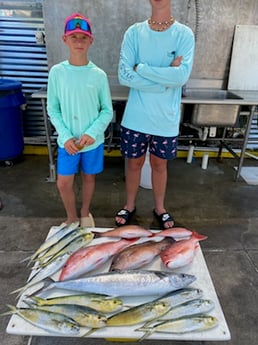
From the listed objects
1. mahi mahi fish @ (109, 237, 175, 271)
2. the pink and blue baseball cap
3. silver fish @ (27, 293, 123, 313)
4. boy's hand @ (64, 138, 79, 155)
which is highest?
the pink and blue baseball cap

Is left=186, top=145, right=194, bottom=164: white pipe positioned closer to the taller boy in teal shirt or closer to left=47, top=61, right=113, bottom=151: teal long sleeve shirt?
the taller boy in teal shirt

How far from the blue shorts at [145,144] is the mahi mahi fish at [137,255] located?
0.87m

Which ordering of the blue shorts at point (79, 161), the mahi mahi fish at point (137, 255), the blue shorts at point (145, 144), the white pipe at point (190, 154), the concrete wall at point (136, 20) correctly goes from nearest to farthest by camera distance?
the mahi mahi fish at point (137, 255) → the blue shorts at point (79, 161) → the blue shorts at point (145, 144) → the concrete wall at point (136, 20) → the white pipe at point (190, 154)

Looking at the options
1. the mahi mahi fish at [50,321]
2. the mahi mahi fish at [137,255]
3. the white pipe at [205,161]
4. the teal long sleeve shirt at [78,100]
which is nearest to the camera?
the mahi mahi fish at [50,321]

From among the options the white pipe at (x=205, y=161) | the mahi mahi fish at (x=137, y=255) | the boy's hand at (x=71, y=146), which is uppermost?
the boy's hand at (x=71, y=146)

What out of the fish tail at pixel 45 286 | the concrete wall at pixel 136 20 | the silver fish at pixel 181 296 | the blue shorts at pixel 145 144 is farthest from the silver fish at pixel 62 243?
the concrete wall at pixel 136 20

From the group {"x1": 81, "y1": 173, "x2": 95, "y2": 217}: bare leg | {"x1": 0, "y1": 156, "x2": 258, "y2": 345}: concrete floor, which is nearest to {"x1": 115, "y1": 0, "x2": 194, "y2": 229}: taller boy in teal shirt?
{"x1": 81, "y1": 173, "x2": 95, "y2": 217}: bare leg

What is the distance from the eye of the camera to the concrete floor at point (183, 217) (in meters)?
1.67

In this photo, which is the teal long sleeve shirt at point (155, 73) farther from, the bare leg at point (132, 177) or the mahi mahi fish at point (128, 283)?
the mahi mahi fish at point (128, 283)

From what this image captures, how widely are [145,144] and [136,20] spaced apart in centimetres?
176

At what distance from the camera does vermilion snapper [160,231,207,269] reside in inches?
48.8

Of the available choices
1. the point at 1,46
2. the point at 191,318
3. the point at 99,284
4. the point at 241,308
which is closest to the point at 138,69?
the point at 99,284

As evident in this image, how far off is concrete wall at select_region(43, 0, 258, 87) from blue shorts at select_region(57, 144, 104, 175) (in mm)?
1676

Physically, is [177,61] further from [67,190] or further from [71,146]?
[67,190]
